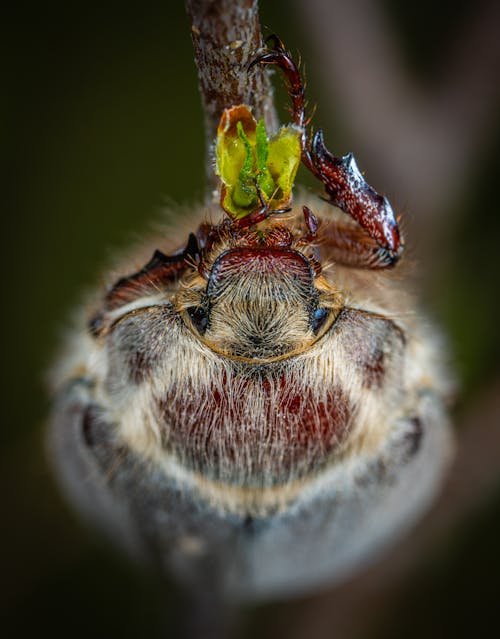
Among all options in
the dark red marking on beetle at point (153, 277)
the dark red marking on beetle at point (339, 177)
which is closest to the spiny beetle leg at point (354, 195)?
the dark red marking on beetle at point (339, 177)

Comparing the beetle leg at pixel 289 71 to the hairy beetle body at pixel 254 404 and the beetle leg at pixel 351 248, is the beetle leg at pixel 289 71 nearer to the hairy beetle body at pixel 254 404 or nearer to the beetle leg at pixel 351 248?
the hairy beetle body at pixel 254 404

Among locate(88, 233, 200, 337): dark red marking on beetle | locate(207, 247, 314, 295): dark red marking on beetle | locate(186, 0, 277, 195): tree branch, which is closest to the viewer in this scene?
locate(186, 0, 277, 195): tree branch

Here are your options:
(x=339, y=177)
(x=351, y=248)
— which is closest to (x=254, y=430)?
(x=351, y=248)

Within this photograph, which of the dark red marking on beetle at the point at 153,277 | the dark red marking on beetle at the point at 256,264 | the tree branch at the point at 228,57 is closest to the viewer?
the tree branch at the point at 228,57

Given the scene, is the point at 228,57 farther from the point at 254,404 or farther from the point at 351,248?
the point at 254,404

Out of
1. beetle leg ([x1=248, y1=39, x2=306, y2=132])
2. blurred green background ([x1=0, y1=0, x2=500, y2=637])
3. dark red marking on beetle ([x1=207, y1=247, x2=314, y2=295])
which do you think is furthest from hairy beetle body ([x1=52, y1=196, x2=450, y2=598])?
blurred green background ([x1=0, y1=0, x2=500, y2=637])

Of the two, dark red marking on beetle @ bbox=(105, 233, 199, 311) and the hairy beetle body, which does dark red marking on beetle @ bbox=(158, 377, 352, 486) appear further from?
dark red marking on beetle @ bbox=(105, 233, 199, 311)

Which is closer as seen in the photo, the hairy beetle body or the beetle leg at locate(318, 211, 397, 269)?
the hairy beetle body
